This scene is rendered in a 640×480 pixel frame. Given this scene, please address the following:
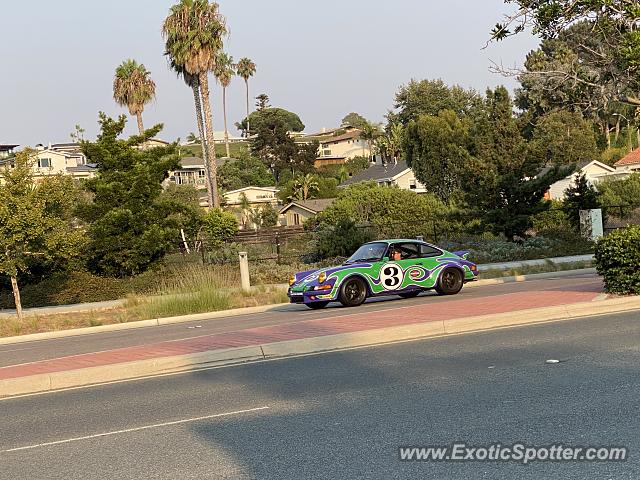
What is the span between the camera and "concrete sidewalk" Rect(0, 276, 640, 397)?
11.4 meters

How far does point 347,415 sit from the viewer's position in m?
7.84

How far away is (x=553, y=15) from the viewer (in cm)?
1680

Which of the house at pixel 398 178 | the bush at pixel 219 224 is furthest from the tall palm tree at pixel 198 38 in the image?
the house at pixel 398 178

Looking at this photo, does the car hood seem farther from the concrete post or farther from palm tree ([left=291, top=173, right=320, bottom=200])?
palm tree ([left=291, top=173, right=320, bottom=200])

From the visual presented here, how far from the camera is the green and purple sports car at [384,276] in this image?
18.5 m

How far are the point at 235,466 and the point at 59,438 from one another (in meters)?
2.41

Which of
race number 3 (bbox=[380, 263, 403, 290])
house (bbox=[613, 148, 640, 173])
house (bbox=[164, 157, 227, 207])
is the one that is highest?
house (bbox=[164, 157, 227, 207])

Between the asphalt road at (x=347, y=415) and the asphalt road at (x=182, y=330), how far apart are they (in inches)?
200

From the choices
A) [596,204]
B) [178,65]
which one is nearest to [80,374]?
[596,204]

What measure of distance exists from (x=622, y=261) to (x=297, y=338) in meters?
5.76

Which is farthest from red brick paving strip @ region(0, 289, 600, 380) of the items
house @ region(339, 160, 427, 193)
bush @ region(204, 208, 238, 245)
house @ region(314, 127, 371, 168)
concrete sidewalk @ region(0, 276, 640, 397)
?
house @ region(314, 127, 371, 168)

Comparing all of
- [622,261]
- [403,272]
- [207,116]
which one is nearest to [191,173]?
[207,116]

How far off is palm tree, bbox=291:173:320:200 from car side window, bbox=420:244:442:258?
64.7 m

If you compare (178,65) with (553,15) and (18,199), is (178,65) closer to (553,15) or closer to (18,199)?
(18,199)
